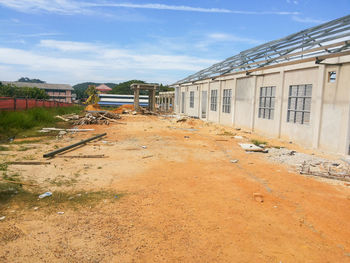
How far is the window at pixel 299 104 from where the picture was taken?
11086 mm

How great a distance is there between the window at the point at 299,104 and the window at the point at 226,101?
7.05 metres

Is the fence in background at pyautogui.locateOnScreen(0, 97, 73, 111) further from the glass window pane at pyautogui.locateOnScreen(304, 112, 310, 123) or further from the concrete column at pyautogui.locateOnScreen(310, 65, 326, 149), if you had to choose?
the concrete column at pyautogui.locateOnScreen(310, 65, 326, 149)

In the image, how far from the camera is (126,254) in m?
3.20

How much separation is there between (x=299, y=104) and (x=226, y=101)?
8.40 metres

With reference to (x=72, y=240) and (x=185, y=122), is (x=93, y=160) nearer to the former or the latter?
(x=72, y=240)

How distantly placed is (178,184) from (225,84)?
50.2 feet

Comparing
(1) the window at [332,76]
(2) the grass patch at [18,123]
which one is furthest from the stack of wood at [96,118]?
(1) the window at [332,76]

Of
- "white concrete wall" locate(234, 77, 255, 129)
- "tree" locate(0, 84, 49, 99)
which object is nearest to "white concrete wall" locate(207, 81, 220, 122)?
"white concrete wall" locate(234, 77, 255, 129)

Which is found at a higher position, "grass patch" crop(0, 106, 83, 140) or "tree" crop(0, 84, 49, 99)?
"tree" crop(0, 84, 49, 99)

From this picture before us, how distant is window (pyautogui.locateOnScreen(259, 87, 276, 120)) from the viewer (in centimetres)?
1385

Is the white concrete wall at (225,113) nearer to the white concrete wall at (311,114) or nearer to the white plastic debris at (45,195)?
the white concrete wall at (311,114)

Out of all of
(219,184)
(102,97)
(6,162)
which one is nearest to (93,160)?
(6,162)

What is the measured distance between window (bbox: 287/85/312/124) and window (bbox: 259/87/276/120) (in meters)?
1.49

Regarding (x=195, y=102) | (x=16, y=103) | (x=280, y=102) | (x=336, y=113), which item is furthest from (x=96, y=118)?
(x=336, y=113)
